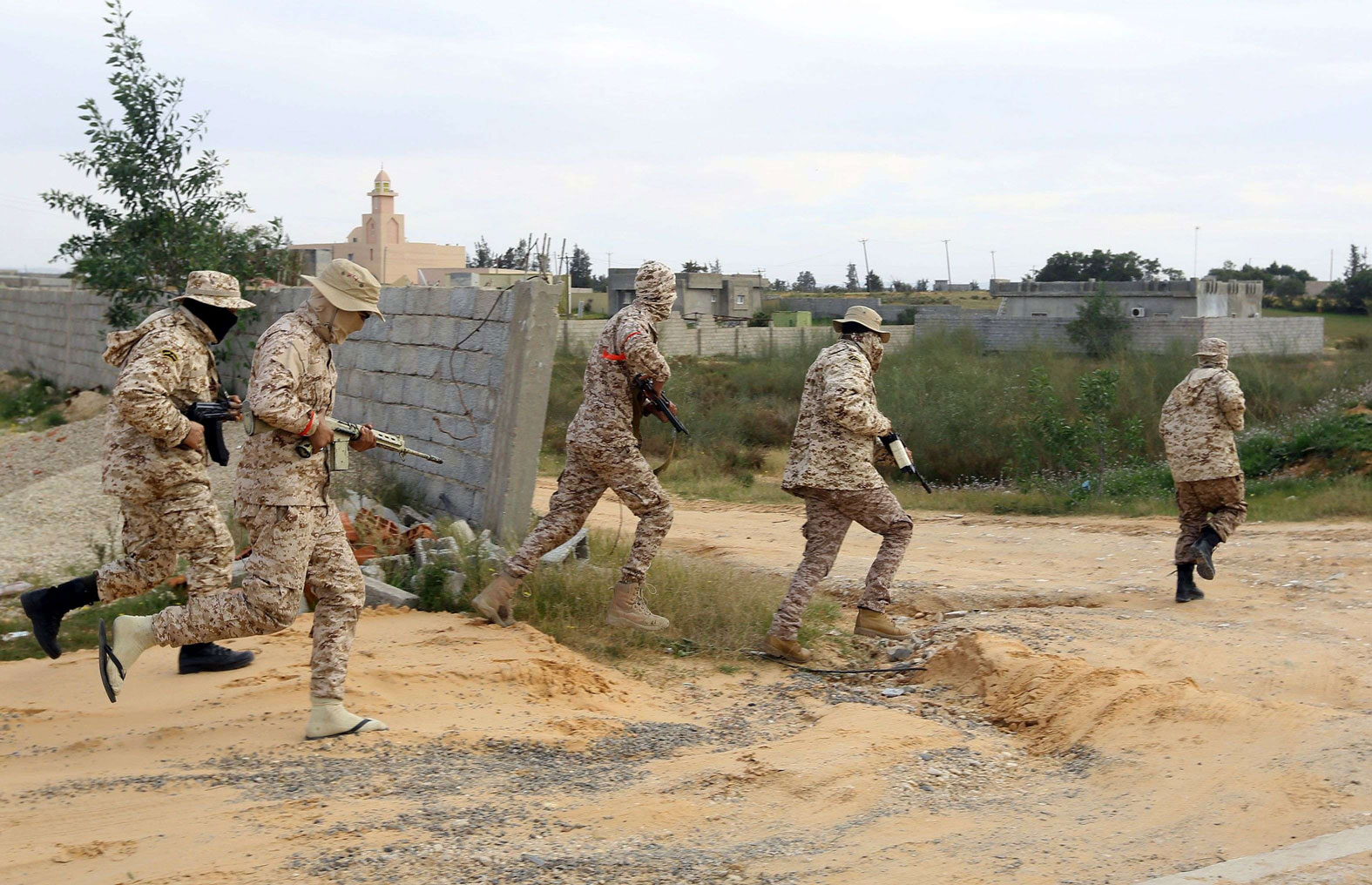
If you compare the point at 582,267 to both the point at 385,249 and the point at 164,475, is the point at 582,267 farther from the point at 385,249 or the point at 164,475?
the point at 164,475

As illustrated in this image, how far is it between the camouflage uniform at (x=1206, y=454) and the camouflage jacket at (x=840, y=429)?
2832mm

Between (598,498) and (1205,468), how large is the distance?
168 inches

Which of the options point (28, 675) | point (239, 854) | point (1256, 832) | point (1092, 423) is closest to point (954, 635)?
point (1256, 832)

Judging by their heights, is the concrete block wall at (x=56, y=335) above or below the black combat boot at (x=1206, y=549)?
above

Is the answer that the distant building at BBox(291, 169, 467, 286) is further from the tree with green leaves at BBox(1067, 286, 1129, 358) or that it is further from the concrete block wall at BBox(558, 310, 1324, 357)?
the tree with green leaves at BBox(1067, 286, 1129, 358)

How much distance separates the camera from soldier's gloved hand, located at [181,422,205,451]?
17.1 ft

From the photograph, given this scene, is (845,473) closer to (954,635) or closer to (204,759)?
(954,635)

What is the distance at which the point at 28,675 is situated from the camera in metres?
5.95

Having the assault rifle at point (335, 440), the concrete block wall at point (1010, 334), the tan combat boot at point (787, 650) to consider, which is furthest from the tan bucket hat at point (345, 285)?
the concrete block wall at point (1010, 334)

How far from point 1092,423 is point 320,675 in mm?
11944

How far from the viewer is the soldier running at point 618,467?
6371 millimetres

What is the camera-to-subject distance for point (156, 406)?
16.6 ft

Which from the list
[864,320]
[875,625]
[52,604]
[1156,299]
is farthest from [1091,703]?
[1156,299]

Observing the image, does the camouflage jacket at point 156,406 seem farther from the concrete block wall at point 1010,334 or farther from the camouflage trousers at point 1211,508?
the concrete block wall at point 1010,334
